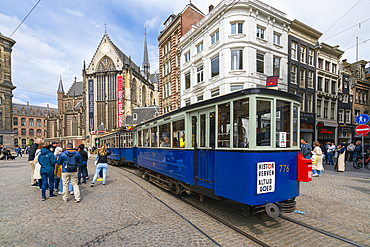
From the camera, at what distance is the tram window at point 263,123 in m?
4.18

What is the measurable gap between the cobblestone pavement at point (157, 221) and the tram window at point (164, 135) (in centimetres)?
188

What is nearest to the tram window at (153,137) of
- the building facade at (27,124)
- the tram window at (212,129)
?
the tram window at (212,129)

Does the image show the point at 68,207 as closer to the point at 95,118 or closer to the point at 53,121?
the point at 95,118

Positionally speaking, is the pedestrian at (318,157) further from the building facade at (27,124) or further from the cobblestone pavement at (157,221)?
the building facade at (27,124)

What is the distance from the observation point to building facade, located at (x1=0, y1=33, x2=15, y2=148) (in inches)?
1523

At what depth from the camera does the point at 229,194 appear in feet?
14.5

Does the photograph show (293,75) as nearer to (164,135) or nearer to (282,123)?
(164,135)

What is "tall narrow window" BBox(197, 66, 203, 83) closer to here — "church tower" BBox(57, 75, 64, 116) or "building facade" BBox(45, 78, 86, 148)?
"building facade" BBox(45, 78, 86, 148)

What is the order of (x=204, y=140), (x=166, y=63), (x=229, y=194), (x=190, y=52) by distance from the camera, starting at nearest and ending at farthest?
1. (x=229, y=194)
2. (x=204, y=140)
3. (x=190, y=52)
4. (x=166, y=63)

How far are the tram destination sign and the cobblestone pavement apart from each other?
958 mm

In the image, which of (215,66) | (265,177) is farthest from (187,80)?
(265,177)

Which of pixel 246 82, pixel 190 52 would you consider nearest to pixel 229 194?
pixel 246 82

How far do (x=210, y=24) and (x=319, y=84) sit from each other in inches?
607

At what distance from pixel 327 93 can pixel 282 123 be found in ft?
82.9
